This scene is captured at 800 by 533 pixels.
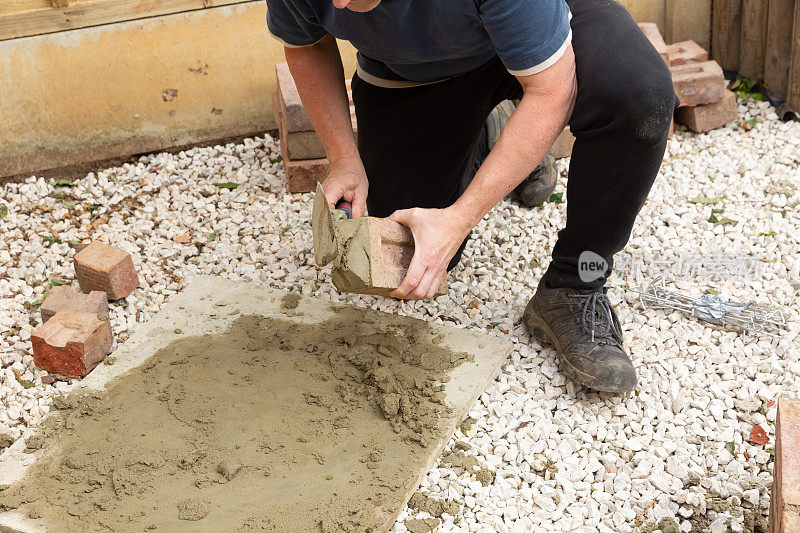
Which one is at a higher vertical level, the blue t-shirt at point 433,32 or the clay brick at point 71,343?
the blue t-shirt at point 433,32

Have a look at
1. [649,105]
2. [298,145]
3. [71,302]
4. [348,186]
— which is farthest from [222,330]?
[649,105]

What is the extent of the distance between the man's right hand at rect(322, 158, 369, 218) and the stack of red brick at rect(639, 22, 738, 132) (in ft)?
6.81

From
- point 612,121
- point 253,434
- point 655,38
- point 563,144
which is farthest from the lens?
point 655,38

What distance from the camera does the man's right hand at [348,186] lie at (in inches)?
103

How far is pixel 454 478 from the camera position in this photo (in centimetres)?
241

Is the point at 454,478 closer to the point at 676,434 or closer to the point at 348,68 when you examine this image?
the point at 676,434

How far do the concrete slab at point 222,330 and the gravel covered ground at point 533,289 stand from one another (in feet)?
0.24

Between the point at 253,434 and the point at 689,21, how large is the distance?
3.61m

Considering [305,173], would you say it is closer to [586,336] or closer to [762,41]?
[586,336]

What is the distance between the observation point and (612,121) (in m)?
2.37

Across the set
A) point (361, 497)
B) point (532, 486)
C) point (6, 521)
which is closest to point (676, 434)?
point (532, 486)

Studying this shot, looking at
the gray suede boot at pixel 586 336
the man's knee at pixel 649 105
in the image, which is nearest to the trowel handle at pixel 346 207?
the gray suede boot at pixel 586 336

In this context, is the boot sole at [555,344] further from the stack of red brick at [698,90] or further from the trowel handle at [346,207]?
the stack of red brick at [698,90]

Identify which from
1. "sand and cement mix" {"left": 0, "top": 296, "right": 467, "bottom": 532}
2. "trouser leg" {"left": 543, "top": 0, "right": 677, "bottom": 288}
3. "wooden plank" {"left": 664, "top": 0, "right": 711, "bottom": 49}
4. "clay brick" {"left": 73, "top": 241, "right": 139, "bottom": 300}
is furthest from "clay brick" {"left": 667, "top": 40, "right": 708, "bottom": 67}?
"clay brick" {"left": 73, "top": 241, "right": 139, "bottom": 300}
